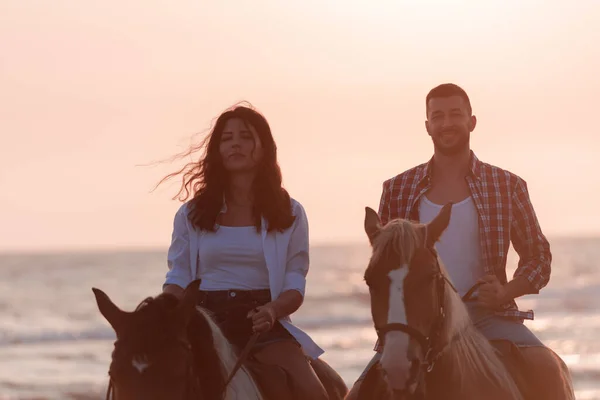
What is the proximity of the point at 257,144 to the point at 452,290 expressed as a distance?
1.86 meters

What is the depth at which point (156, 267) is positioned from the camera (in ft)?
224

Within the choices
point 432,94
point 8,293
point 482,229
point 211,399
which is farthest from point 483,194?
point 8,293

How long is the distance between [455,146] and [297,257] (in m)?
1.28

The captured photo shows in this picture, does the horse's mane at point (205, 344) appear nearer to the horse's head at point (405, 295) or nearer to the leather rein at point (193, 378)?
the leather rein at point (193, 378)

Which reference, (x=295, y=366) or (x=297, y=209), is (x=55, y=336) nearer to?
(x=297, y=209)

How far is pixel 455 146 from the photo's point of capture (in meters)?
7.30

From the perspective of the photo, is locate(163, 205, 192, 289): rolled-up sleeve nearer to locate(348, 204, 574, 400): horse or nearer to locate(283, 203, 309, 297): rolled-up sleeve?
locate(283, 203, 309, 297): rolled-up sleeve

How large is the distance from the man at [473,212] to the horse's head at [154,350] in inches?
86.2

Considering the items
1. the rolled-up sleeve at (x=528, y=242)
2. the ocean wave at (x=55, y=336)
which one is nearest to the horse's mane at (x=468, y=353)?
the rolled-up sleeve at (x=528, y=242)

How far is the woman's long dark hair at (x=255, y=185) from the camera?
23.1ft

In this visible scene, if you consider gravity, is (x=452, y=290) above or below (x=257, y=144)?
below

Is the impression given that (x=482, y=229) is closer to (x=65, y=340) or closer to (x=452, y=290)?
(x=452, y=290)

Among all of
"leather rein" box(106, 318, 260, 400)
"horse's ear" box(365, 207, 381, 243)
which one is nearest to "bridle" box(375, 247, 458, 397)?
"horse's ear" box(365, 207, 381, 243)

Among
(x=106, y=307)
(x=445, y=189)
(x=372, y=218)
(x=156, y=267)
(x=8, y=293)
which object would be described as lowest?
(x=106, y=307)
